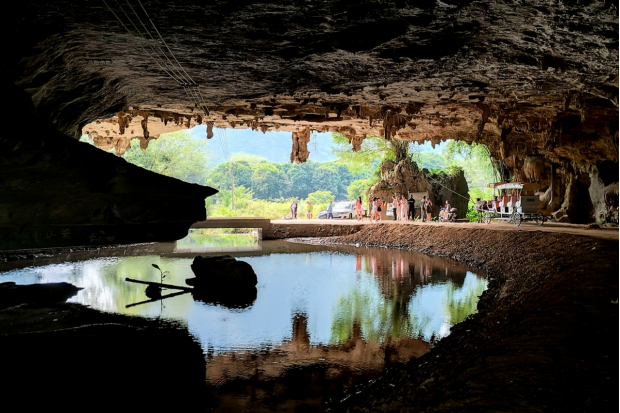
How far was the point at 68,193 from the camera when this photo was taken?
7102 millimetres

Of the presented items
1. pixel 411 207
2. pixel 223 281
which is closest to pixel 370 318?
pixel 223 281

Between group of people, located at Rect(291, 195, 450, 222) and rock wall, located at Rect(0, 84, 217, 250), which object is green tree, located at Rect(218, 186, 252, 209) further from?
rock wall, located at Rect(0, 84, 217, 250)

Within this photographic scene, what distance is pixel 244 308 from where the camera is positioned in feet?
38.6

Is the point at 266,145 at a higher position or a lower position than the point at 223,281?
higher

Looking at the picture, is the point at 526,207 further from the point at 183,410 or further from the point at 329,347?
the point at 183,410

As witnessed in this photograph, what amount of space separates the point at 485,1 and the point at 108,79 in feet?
30.4

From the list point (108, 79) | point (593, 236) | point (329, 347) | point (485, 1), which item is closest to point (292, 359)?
point (329, 347)

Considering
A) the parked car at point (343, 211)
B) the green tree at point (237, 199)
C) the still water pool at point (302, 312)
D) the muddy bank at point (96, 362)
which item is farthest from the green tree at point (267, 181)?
the muddy bank at point (96, 362)

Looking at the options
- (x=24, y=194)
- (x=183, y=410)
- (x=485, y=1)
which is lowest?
(x=183, y=410)

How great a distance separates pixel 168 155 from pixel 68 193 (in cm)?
4608

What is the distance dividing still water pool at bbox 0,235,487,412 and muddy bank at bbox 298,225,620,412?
2.40ft

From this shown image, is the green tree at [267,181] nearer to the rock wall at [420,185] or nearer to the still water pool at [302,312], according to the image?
the rock wall at [420,185]

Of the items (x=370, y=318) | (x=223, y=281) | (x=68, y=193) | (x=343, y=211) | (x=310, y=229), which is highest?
(x=68, y=193)

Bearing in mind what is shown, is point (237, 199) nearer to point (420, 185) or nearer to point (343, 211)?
point (343, 211)
